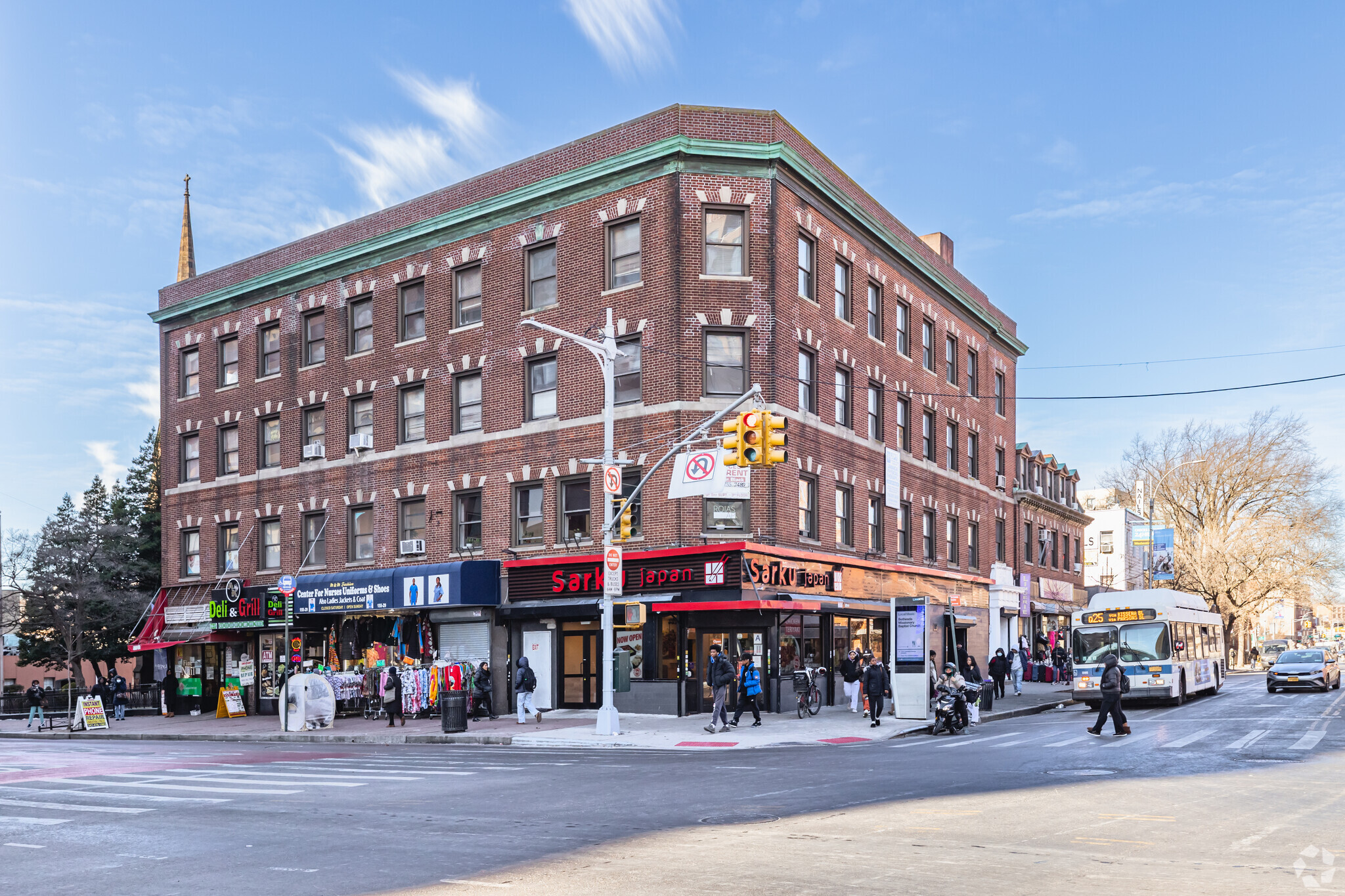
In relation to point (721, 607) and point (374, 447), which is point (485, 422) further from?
point (721, 607)

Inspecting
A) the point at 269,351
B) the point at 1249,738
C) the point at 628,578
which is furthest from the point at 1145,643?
the point at 269,351

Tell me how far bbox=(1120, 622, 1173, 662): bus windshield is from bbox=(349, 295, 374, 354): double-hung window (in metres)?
24.7

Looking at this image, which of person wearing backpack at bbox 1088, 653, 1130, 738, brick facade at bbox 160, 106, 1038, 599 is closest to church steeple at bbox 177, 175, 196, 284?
brick facade at bbox 160, 106, 1038, 599

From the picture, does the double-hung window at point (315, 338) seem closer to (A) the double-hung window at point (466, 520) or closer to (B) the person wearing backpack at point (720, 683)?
(A) the double-hung window at point (466, 520)

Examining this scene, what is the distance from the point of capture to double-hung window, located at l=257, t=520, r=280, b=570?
40.3 meters

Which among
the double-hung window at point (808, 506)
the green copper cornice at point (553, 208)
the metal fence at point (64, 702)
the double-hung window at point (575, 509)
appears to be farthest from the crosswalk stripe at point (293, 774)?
the metal fence at point (64, 702)

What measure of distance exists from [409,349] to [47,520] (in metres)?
29.9

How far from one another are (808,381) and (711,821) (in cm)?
2162

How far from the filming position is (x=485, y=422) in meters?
34.2

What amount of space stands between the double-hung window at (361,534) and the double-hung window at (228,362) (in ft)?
27.8

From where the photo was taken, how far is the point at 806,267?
33.1 meters

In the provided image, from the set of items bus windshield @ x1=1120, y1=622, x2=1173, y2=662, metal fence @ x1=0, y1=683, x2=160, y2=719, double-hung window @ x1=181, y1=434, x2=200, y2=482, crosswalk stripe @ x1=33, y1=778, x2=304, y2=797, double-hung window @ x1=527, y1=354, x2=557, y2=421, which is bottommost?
metal fence @ x1=0, y1=683, x2=160, y2=719

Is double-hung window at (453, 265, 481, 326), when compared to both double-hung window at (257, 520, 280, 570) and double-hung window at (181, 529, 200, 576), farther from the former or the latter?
double-hung window at (181, 529, 200, 576)

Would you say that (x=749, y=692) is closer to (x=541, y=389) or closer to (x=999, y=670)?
(x=541, y=389)
